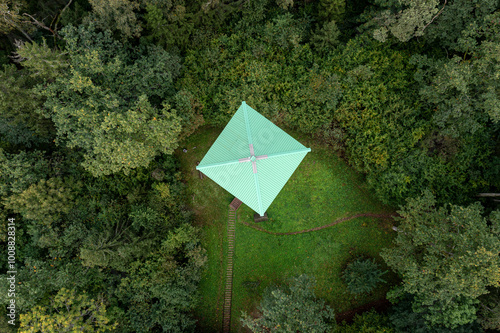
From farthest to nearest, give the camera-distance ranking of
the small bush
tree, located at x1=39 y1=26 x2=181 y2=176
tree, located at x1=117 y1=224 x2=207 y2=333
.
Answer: the small bush → tree, located at x1=117 y1=224 x2=207 y2=333 → tree, located at x1=39 y1=26 x2=181 y2=176

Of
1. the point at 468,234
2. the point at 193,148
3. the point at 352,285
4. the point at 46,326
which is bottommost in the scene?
the point at 46,326

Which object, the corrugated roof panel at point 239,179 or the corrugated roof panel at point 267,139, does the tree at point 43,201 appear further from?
the corrugated roof panel at point 267,139

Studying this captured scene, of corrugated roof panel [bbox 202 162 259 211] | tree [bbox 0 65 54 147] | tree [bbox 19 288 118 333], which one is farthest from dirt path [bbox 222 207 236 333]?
tree [bbox 0 65 54 147]

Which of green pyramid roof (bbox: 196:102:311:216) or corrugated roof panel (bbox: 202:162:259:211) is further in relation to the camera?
corrugated roof panel (bbox: 202:162:259:211)

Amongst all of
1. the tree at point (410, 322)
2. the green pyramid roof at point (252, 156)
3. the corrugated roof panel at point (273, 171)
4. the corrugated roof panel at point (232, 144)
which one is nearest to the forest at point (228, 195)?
the tree at point (410, 322)

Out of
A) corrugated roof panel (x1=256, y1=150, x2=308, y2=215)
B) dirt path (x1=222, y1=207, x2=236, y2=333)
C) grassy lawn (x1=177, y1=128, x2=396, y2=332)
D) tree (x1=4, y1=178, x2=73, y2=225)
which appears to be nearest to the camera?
corrugated roof panel (x1=256, y1=150, x2=308, y2=215)

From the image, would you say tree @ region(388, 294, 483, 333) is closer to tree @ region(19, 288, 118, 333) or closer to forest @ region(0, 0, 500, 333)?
forest @ region(0, 0, 500, 333)

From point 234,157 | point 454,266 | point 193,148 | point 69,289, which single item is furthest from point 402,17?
point 69,289

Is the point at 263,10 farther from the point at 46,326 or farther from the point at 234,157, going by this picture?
the point at 46,326
